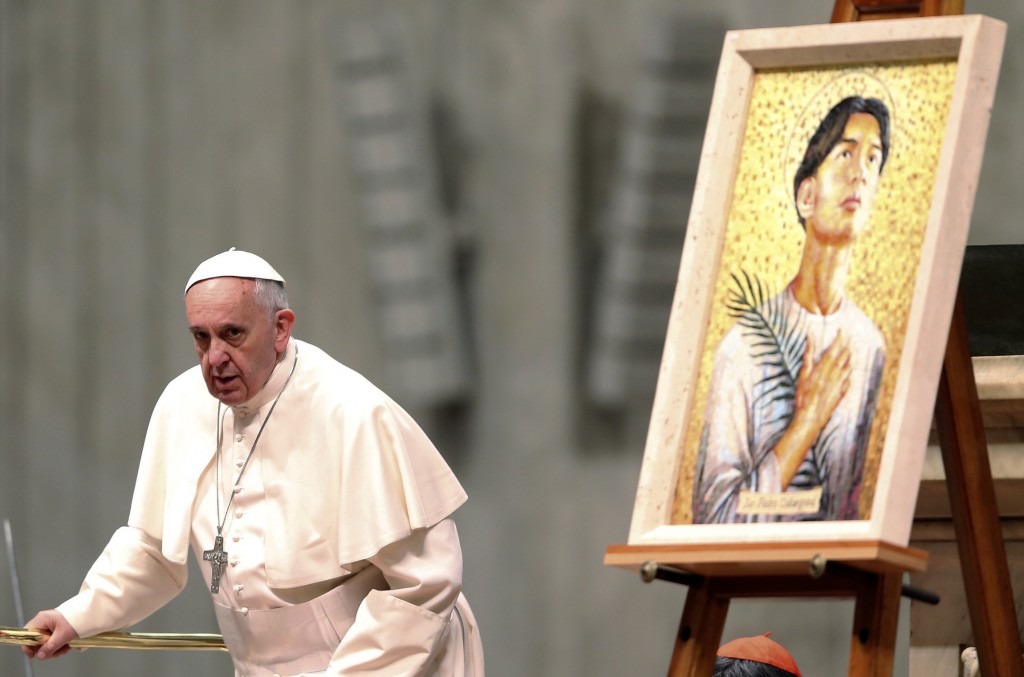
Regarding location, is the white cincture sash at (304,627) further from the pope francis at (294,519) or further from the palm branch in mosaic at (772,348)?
the palm branch in mosaic at (772,348)

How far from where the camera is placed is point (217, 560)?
2.79m

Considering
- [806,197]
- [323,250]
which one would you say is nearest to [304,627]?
[806,197]

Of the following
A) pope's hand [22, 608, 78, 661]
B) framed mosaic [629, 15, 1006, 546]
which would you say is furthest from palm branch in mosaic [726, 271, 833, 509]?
pope's hand [22, 608, 78, 661]

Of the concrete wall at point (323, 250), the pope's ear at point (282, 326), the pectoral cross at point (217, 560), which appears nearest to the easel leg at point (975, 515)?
the pope's ear at point (282, 326)

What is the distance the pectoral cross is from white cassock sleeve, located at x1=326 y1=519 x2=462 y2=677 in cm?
27

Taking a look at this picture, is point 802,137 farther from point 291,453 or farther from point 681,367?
point 291,453

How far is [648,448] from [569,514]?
10.2 feet

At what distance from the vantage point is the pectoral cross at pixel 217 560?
9.12 feet

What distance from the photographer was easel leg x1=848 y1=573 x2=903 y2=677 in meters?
2.15

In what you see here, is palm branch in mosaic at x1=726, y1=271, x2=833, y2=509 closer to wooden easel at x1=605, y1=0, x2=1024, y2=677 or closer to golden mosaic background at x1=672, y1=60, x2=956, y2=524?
golden mosaic background at x1=672, y1=60, x2=956, y2=524

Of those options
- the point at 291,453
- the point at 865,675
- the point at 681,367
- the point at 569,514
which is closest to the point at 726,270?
the point at 681,367

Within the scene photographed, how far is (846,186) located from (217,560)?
4.06ft

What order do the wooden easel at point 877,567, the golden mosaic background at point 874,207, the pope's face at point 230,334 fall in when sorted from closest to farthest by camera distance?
the wooden easel at point 877,567
the golden mosaic background at point 874,207
the pope's face at point 230,334

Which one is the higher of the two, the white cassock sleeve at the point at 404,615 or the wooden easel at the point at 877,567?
the wooden easel at the point at 877,567
